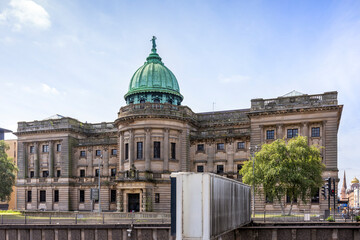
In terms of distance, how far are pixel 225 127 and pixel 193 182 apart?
54308 mm

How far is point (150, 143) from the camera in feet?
219

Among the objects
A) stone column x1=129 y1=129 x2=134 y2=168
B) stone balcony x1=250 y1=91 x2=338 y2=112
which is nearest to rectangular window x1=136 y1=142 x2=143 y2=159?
stone column x1=129 y1=129 x2=134 y2=168

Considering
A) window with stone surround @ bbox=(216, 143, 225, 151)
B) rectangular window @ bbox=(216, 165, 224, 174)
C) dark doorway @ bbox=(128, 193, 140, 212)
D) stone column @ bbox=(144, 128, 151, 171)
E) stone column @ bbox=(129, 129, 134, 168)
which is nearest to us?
dark doorway @ bbox=(128, 193, 140, 212)

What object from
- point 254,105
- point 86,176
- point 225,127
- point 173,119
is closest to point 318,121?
point 254,105

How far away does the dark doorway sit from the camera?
64812 millimetres

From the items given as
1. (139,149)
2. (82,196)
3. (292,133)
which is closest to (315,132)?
(292,133)

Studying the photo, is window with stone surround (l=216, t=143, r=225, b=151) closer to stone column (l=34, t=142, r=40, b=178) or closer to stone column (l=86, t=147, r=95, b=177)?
stone column (l=86, t=147, r=95, b=177)

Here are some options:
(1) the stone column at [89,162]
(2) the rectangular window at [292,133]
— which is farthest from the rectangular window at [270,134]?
(1) the stone column at [89,162]

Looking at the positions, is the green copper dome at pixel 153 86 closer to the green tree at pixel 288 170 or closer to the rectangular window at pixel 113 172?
the rectangular window at pixel 113 172

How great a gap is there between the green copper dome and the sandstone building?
19cm

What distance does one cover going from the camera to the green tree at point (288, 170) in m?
49.3

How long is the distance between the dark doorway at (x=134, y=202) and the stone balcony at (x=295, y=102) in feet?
76.8

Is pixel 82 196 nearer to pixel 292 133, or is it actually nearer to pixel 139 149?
pixel 139 149

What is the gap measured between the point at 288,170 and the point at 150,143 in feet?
83.2
